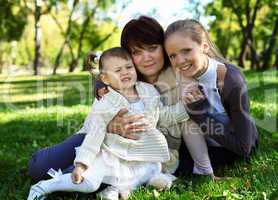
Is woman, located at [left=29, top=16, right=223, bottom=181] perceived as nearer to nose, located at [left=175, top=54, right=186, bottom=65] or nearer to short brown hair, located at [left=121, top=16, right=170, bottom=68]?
short brown hair, located at [left=121, top=16, right=170, bottom=68]

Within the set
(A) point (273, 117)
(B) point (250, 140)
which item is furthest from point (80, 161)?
(A) point (273, 117)

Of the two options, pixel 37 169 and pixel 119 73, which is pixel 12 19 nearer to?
pixel 37 169

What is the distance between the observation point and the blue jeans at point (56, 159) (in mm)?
3990

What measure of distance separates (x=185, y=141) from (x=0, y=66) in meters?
54.7

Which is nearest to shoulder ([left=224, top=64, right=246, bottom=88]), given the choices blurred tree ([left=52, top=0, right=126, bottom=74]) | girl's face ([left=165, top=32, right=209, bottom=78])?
girl's face ([left=165, top=32, right=209, bottom=78])

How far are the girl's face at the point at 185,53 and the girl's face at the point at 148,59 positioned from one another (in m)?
0.10

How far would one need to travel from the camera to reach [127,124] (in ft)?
11.8

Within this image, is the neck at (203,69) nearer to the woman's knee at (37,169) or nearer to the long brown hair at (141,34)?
the long brown hair at (141,34)

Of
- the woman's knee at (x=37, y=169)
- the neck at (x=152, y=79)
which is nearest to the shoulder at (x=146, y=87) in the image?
the neck at (x=152, y=79)

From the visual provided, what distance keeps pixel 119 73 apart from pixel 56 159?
964 millimetres

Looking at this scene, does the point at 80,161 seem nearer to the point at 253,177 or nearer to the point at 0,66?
the point at 253,177

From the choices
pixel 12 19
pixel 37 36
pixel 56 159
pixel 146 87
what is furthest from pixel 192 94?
pixel 12 19

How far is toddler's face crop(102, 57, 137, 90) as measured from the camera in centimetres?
361

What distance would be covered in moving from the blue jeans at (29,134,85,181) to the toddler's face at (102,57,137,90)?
2.24 feet
